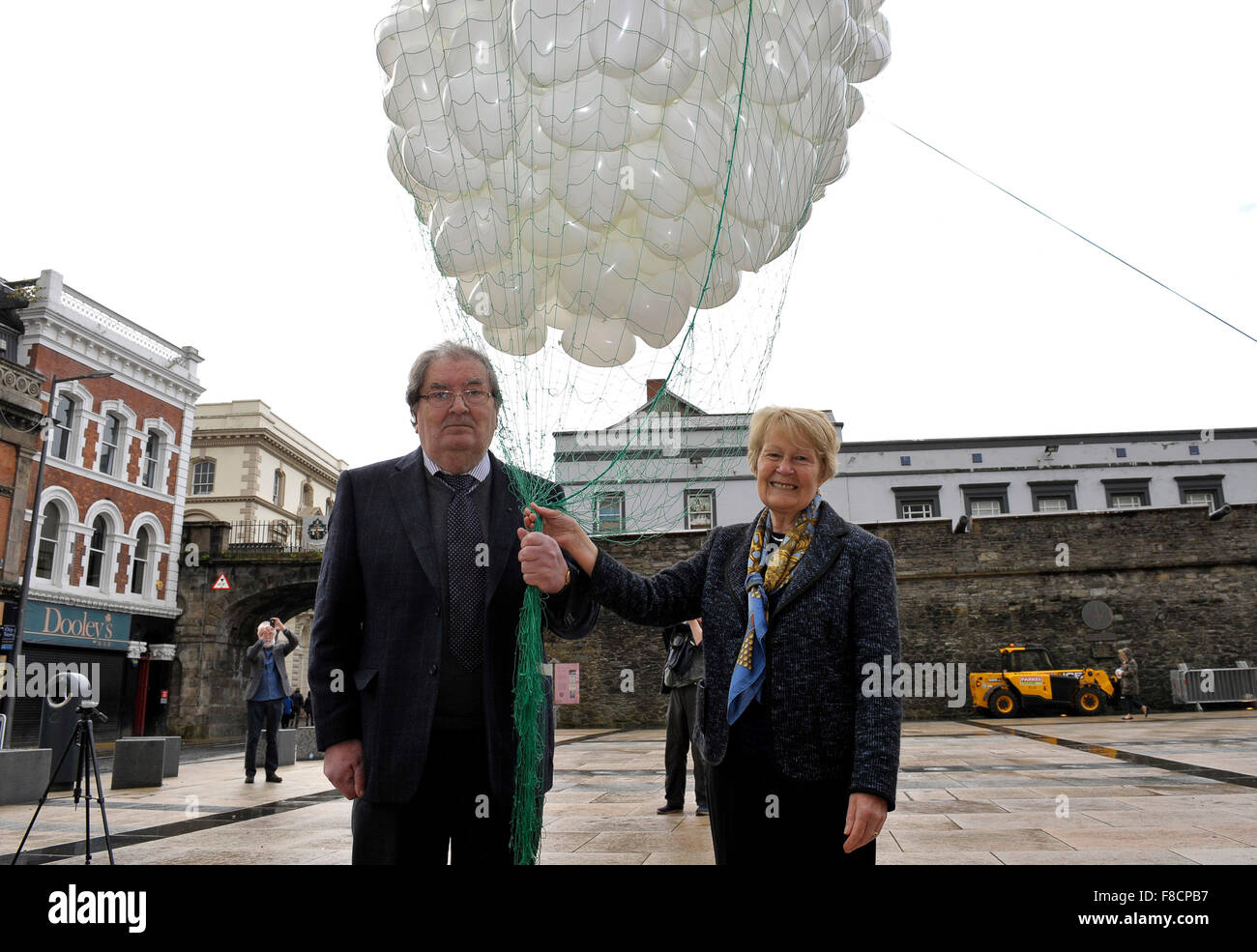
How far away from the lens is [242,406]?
40281mm

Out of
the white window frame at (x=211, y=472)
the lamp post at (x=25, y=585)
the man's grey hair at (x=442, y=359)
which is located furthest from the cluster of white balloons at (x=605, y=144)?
the white window frame at (x=211, y=472)

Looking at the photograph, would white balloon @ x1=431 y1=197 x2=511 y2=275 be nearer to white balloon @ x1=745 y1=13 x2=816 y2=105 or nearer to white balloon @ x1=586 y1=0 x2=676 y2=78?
white balloon @ x1=586 y1=0 x2=676 y2=78

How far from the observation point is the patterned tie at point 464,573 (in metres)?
2.14

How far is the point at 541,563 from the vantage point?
2016mm

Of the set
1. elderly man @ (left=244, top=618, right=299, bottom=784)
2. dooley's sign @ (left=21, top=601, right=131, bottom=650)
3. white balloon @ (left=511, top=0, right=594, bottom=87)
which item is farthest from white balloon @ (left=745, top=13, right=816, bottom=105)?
dooley's sign @ (left=21, top=601, right=131, bottom=650)

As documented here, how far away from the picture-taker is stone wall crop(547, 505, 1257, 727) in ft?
74.7

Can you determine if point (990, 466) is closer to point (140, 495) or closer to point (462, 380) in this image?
point (140, 495)

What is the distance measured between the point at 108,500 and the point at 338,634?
26.8m

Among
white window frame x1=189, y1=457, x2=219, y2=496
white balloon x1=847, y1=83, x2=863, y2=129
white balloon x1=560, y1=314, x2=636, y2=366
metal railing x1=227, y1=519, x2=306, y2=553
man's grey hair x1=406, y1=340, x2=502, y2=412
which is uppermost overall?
white window frame x1=189, y1=457, x2=219, y2=496

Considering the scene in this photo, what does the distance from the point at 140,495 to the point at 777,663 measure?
28.6 metres

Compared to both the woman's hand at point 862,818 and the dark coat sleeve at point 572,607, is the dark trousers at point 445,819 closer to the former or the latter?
the dark coat sleeve at point 572,607

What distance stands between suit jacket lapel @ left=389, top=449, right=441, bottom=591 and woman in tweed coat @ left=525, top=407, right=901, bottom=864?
32 cm

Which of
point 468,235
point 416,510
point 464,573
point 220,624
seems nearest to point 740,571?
point 464,573

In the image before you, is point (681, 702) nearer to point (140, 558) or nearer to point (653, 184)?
point (653, 184)
